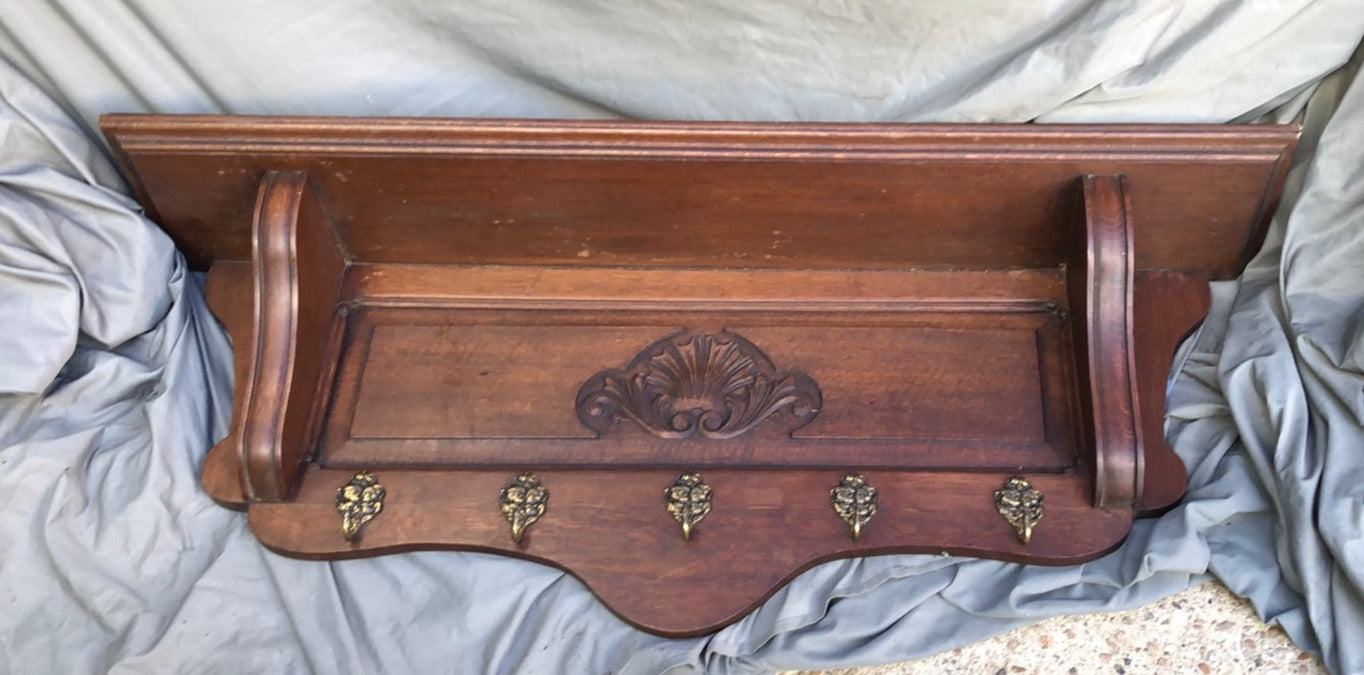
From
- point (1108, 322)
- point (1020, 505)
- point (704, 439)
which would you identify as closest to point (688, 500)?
point (704, 439)

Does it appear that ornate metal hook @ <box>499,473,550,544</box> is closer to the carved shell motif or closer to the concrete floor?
the carved shell motif

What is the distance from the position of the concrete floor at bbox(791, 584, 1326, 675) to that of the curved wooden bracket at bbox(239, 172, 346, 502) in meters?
0.47

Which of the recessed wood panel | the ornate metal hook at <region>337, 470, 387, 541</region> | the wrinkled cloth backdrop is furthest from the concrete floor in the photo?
the ornate metal hook at <region>337, 470, 387, 541</region>

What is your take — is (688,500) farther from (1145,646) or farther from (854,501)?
(1145,646)

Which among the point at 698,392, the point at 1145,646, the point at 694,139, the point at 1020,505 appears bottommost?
the point at 1145,646

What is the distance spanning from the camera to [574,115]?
107 centimetres

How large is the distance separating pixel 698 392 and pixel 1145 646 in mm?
404

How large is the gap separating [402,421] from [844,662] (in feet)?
1.37

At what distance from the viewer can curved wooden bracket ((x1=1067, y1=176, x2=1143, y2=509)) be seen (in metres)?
0.96

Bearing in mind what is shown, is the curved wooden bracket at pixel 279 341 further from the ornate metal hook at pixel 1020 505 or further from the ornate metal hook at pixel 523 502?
the ornate metal hook at pixel 1020 505

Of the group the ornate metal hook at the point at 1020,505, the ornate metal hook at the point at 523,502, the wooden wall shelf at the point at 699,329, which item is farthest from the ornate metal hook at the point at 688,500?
the ornate metal hook at the point at 1020,505

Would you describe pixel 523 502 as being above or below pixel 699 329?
below

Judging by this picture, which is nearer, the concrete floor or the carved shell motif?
the concrete floor

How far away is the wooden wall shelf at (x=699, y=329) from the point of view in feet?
3.17
